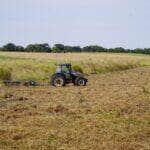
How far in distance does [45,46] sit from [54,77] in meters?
76.4

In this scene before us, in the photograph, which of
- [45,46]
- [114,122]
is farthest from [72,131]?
[45,46]

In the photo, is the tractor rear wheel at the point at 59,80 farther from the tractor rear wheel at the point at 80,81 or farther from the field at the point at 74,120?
the field at the point at 74,120

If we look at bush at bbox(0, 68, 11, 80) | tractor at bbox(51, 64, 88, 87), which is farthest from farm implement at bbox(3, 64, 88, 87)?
bush at bbox(0, 68, 11, 80)

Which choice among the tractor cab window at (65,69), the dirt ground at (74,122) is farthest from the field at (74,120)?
the tractor cab window at (65,69)

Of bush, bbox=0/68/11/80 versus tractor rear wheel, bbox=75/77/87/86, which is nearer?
tractor rear wheel, bbox=75/77/87/86

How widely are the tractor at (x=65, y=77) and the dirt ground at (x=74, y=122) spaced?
6543 millimetres

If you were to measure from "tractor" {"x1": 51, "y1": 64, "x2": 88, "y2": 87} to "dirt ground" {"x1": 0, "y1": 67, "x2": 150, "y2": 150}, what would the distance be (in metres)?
6.54

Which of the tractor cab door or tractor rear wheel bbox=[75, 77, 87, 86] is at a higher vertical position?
the tractor cab door

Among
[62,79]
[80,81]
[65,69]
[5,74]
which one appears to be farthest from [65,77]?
[5,74]

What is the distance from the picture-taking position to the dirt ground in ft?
41.1

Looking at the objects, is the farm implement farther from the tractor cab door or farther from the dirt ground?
the dirt ground

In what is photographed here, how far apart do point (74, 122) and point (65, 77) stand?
14368 millimetres

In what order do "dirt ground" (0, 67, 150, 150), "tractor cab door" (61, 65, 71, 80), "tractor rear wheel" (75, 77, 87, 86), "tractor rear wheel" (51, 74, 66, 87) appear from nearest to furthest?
"dirt ground" (0, 67, 150, 150), "tractor rear wheel" (51, 74, 66, 87), "tractor cab door" (61, 65, 71, 80), "tractor rear wheel" (75, 77, 87, 86)

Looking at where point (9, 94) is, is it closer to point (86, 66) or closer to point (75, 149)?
point (75, 149)
